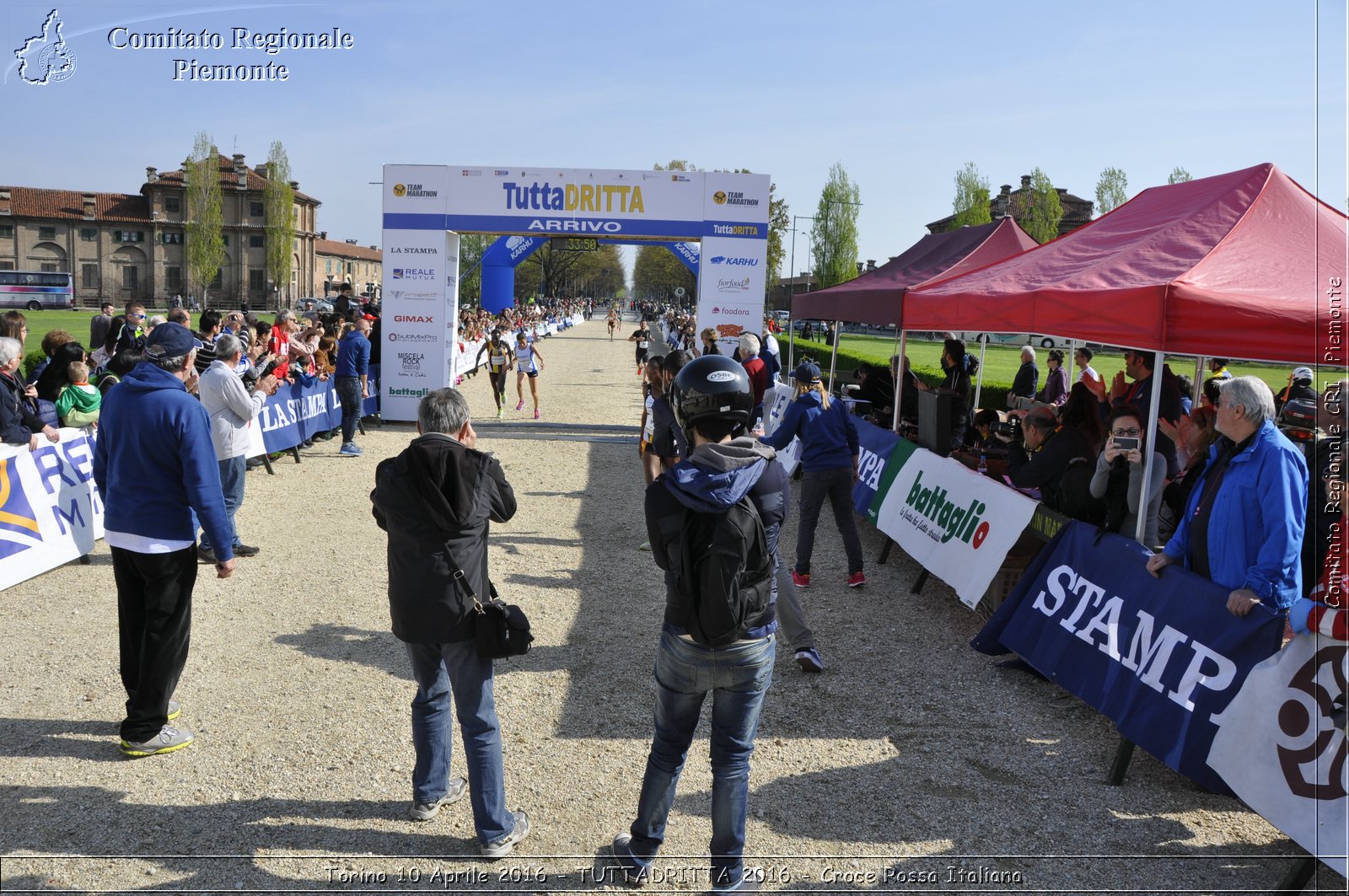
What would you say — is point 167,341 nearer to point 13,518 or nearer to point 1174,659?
point 13,518

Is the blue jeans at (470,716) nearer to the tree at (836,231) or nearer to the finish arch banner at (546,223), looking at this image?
the finish arch banner at (546,223)

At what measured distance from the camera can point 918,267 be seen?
1305 centimetres

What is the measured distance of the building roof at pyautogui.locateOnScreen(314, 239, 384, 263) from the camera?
346 feet

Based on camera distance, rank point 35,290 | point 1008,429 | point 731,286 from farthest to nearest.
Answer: point 35,290
point 731,286
point 1008,429

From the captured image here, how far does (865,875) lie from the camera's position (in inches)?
148

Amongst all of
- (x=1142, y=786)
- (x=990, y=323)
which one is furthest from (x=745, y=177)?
(x=1142, y=786)

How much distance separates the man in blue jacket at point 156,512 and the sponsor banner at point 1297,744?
15.4 ft

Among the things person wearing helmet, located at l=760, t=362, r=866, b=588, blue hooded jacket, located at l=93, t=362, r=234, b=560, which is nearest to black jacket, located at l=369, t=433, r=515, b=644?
blue hooded jacket, located at l=93, t=362, r=234, b=560

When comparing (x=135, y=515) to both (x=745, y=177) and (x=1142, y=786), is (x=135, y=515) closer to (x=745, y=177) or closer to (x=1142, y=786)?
(x=1142, y=786)

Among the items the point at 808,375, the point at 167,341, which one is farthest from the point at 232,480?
the point at 808,375

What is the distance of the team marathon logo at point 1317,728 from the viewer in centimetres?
349

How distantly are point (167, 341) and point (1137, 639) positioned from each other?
16.8ft

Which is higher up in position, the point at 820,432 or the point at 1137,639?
the point at 820,432

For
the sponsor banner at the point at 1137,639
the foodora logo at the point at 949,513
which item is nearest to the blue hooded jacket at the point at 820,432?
the foodora logo at the point at 949,513
